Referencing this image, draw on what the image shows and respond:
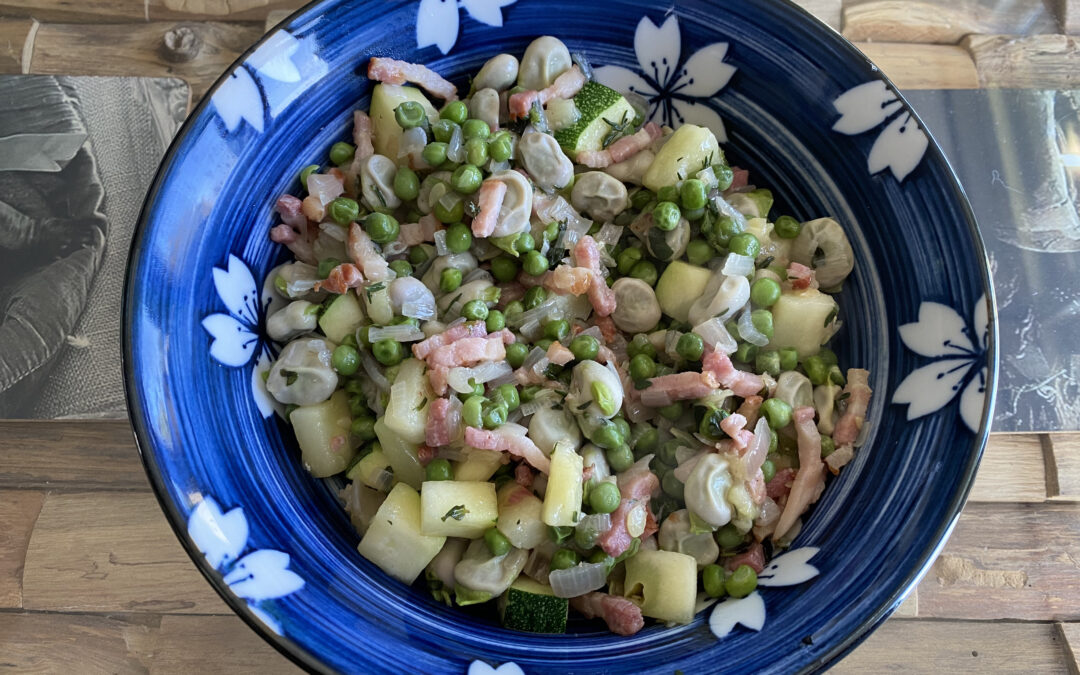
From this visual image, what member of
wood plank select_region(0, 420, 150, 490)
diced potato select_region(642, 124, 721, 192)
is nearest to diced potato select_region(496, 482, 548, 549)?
diced potato select_region(642, 124, 721, 192)

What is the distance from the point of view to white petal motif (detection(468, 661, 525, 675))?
200 cm

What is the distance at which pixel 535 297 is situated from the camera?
7.88 ft

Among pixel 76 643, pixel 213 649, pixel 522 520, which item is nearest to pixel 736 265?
pixel 522 520

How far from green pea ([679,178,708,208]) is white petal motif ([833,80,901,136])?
44 cm

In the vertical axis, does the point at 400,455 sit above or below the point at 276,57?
below

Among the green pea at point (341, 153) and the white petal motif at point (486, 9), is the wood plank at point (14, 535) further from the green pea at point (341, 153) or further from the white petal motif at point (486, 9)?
the white petal motif at point (486, 9)

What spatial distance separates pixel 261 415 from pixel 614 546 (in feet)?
3.40

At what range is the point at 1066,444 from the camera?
112 inches

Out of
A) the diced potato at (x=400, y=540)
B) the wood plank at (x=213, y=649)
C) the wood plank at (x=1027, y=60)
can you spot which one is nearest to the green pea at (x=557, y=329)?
the diced potato at (x=400, y=540)

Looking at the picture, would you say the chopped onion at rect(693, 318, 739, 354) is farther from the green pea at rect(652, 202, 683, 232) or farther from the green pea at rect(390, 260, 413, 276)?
the green pea at rect(390, 260, 413, 276)

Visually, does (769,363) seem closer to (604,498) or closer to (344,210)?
(604,498)

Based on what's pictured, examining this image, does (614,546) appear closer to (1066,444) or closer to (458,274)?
(458,274)

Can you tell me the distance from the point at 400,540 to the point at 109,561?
128 cm

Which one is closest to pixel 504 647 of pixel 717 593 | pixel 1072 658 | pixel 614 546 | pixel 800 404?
pixel 614 546
